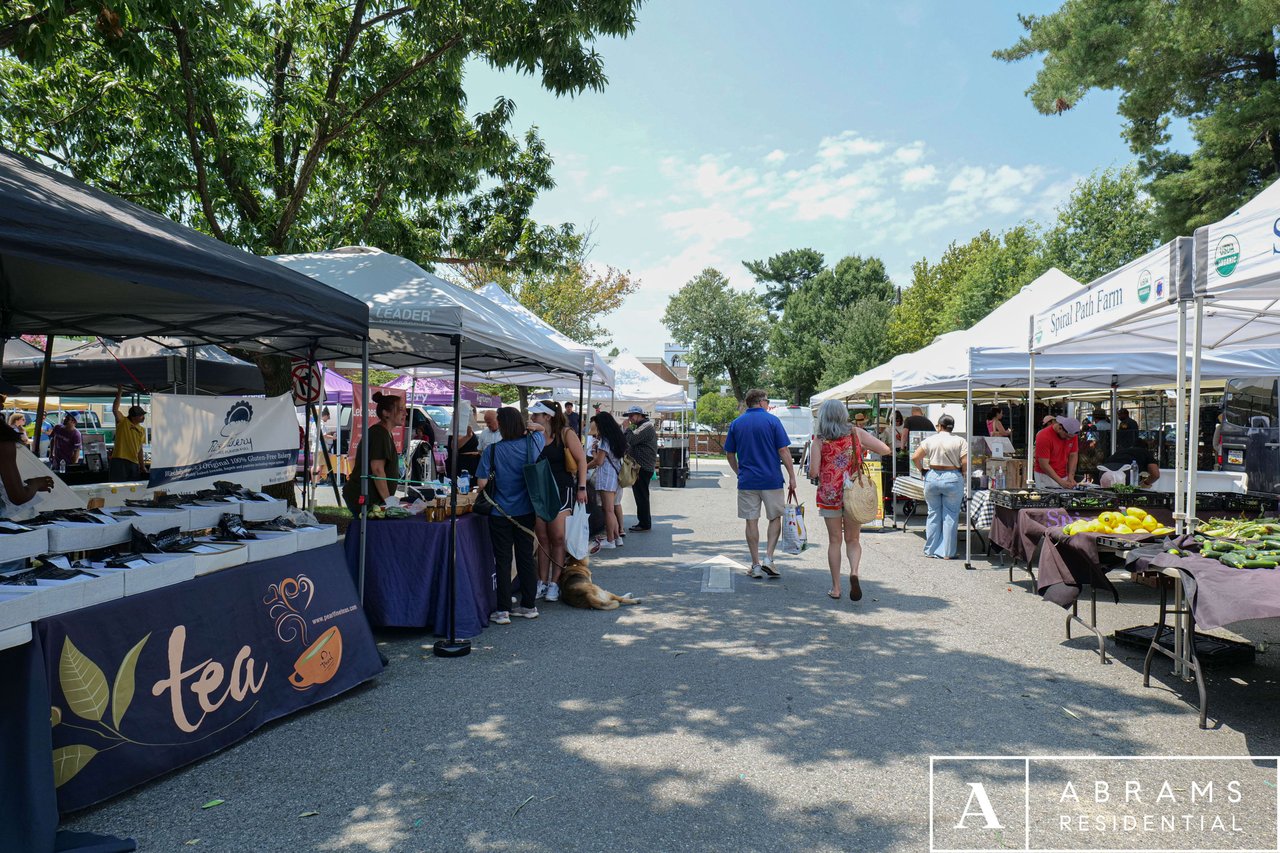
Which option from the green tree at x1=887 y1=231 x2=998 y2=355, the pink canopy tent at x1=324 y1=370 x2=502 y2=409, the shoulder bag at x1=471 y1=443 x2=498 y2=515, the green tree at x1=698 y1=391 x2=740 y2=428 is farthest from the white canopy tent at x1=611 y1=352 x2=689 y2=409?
the green tree at x1=698 y1=391 x2=740 y2=428

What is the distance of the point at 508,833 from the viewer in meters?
2.96

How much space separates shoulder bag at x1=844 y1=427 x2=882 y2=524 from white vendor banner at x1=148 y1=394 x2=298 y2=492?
16.1 ft

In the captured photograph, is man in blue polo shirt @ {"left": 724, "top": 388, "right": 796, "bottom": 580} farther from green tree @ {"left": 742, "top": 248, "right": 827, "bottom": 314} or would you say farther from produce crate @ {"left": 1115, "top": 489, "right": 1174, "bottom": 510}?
green tree @ {"left": 742, "top": 248, "right": 827, "bottom": 314}

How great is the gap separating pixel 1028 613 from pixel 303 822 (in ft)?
19.7

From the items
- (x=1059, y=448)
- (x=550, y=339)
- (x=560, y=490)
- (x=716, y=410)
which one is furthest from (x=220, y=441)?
(x=716, y=410)

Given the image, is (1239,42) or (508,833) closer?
(508,833)

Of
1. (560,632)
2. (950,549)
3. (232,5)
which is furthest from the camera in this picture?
(950,549)

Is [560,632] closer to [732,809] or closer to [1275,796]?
[732,809]

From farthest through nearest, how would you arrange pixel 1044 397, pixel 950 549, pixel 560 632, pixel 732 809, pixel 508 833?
pixel 1044 397 < pixel 950 549 < pixel 560 632 < pixel 732 809 < pixel 508 833

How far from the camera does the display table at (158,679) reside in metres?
2.76

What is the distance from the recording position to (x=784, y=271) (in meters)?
68.1

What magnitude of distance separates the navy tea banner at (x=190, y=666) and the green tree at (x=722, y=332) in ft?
189

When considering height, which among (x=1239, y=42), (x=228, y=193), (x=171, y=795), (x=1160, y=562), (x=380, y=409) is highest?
(x=1239, y=42)

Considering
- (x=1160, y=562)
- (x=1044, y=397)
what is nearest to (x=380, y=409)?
(x=1160, y=562)
